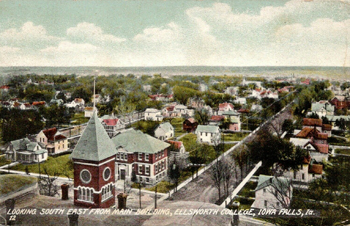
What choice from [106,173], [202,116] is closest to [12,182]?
→ [106,173]

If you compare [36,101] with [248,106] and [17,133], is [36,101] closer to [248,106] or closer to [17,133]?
[17,133]

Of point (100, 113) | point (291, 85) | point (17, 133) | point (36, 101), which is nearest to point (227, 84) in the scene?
point (291, 85)

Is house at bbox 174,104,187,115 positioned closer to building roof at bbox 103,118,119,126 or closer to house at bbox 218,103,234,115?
house at bbox 218,103,234,115

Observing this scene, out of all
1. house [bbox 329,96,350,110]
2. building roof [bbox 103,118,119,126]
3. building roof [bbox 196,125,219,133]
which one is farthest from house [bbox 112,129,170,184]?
house [bbox 329,96,350,110]

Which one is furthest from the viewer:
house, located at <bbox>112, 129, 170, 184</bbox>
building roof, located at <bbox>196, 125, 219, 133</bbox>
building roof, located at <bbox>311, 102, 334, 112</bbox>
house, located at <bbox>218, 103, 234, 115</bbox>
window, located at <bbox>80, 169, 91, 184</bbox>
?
house, located at <bbox>218, 103, 234, 115</bbox>

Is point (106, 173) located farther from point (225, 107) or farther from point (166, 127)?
point (225, 107)

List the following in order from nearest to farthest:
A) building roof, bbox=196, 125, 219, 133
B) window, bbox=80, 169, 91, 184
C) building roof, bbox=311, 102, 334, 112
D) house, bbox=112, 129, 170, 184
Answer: window, bbox=80, 169, 91, 184 → house, bbox=112, 129, 170, 184 → building roof, bbox=311, 102, 334, 112 → building roof, bbox=196, 125, 219, 133
